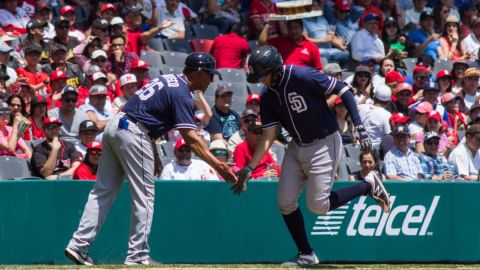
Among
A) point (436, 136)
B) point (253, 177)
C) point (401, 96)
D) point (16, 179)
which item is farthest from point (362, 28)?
point (16, 179)

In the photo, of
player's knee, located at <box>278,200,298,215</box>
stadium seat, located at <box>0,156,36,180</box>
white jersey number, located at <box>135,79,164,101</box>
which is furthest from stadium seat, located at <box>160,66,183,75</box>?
white jersey number, located at <box>135,79,164,101</box>

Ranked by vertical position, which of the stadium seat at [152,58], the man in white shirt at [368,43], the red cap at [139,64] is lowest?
the man in white shirt at [368,43]

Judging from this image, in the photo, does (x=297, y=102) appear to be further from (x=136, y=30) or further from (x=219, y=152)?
(x=136, y=30)

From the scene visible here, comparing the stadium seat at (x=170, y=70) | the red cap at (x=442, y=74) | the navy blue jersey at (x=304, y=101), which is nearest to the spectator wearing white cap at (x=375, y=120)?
the red cap at (x=442, y=74)

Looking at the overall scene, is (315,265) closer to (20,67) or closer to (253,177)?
(253,177)

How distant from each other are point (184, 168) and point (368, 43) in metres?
5.77

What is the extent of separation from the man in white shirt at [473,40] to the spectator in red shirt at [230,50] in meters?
4.42

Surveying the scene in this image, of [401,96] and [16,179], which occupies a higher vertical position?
[16,179]

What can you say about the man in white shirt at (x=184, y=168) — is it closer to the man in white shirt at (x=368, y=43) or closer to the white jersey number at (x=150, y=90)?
the white jersey number at (x=150, y=90)

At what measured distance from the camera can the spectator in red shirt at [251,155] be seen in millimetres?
12836

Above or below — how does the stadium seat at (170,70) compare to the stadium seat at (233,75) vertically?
above

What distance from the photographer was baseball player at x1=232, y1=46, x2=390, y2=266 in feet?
29.8

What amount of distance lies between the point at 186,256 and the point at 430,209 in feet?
9.09

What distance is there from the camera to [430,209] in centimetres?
1218
